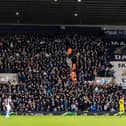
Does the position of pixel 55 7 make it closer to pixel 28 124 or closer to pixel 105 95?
pixel 105 95

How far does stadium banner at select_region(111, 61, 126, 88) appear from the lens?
44656 millimetres

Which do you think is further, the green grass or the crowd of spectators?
the crowd of spectators

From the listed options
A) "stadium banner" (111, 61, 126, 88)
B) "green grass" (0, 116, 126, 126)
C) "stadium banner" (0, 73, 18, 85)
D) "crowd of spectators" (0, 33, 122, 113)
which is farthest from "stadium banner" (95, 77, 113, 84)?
"green grass" (0, 116, 126, 126)

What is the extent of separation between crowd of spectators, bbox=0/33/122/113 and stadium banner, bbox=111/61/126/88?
706 millimetres

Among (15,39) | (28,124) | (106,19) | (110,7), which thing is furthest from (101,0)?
(28,124)

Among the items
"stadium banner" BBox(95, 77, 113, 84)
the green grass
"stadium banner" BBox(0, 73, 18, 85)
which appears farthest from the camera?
"stadium banner" BBox(95, 77, 113, 84)

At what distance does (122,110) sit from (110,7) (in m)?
8.33

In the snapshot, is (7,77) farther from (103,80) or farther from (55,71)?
(103,80)

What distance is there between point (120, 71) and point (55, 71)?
243 inches

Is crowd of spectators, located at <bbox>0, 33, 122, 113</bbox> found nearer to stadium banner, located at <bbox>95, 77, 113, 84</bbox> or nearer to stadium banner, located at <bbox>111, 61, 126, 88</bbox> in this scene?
stadium banner, located at <bbox>95, 77, 113, 84</bbox>

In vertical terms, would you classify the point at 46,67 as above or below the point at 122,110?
above

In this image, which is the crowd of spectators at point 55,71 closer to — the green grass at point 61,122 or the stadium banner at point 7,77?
the stadium banner at point 7,77

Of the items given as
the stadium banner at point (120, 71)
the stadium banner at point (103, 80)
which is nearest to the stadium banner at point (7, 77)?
the stadium banner at point (103, 80)

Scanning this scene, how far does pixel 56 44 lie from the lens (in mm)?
45438
